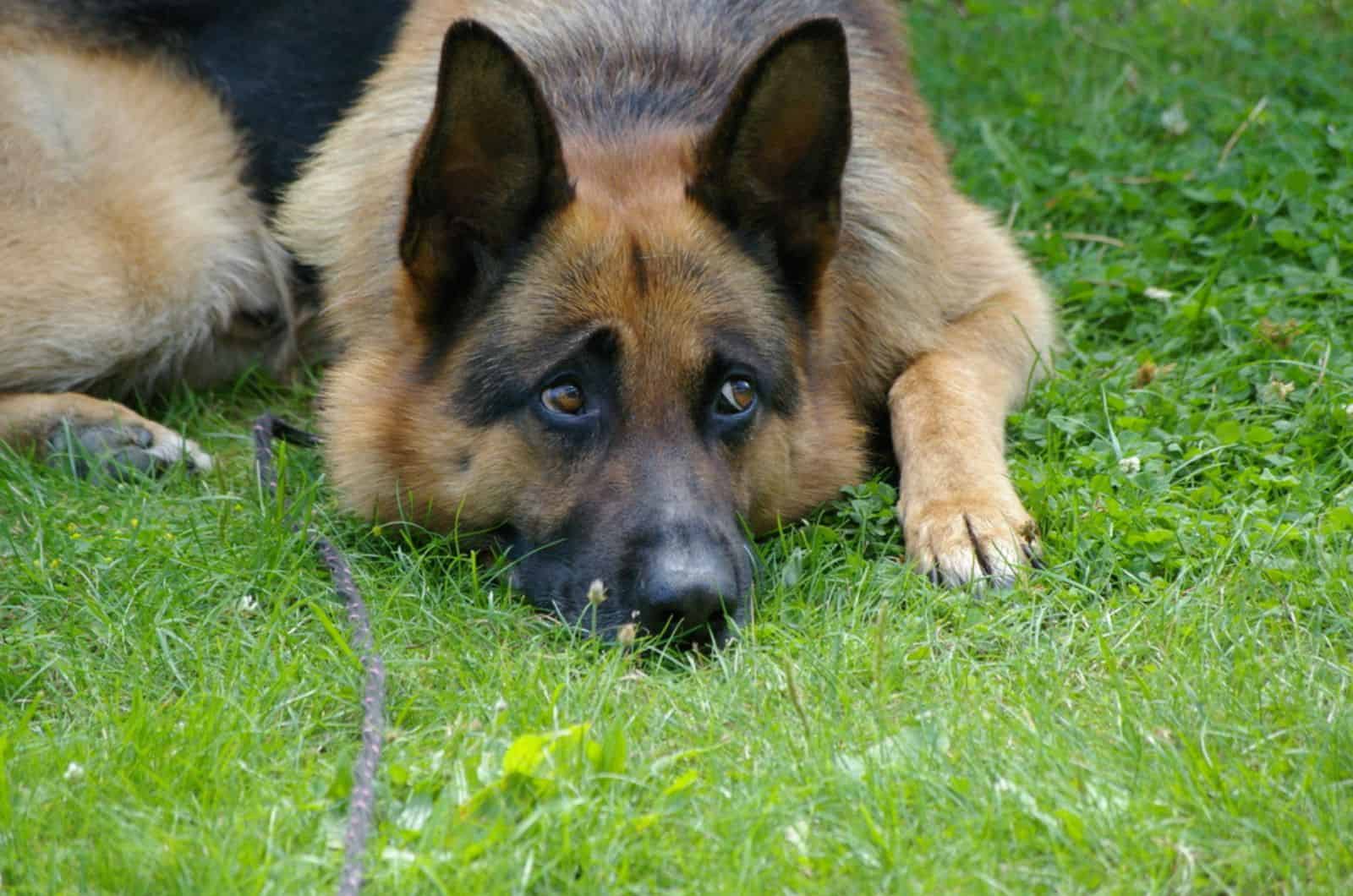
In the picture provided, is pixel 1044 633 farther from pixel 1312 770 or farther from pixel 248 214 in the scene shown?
pixel 248 214

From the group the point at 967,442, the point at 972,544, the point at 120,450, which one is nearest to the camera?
the point at 972,544

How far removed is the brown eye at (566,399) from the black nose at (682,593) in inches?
17.6

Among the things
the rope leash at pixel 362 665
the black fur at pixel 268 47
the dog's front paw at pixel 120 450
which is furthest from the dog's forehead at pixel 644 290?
the black fur at pixel 268 47

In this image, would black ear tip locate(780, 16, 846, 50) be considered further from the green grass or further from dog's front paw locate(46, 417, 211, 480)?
dog's front paw locate(46, 417, 211, 480)

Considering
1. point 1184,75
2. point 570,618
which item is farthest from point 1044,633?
point 1184,75

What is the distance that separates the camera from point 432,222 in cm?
365

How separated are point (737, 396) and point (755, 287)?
0.29 m

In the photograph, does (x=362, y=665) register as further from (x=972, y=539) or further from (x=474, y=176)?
(x=972, y=539)

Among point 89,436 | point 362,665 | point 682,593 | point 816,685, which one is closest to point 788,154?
point 682,593

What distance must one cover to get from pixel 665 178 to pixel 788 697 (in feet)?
4.57

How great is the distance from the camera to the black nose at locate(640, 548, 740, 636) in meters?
3.27

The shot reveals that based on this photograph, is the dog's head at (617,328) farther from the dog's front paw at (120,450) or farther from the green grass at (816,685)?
the dog's front paw at (120,450)

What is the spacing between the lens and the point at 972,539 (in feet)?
12.0

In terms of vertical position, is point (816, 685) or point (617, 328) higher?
point (617, 328)
